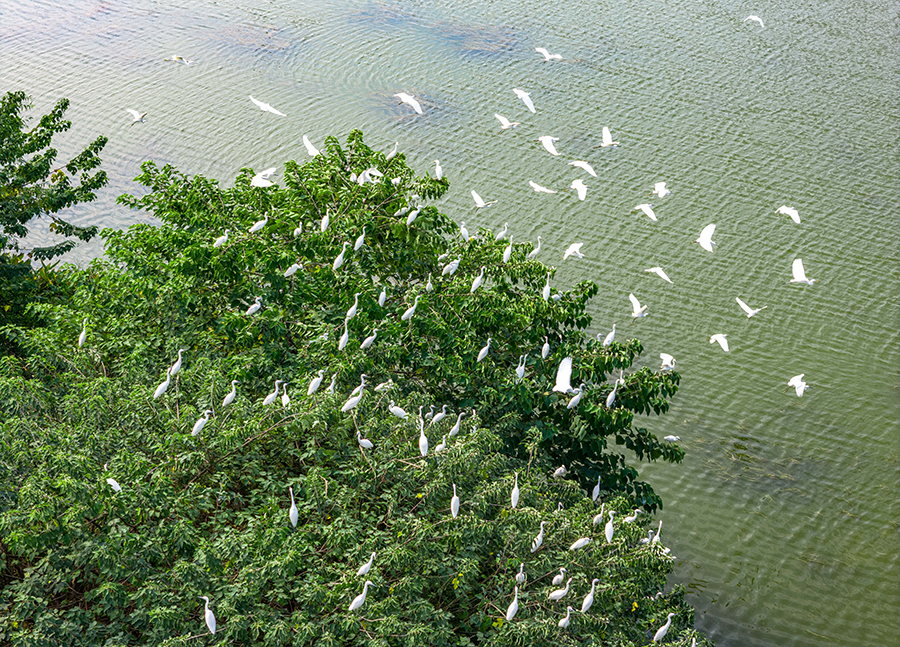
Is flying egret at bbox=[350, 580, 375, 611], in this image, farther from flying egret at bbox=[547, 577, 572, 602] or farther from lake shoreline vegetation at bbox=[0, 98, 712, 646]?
flying egret at bbox=[547, 577, 572, 602]

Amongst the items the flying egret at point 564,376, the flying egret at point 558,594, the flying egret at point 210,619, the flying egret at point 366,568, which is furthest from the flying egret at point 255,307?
the flying egret at point 558,594

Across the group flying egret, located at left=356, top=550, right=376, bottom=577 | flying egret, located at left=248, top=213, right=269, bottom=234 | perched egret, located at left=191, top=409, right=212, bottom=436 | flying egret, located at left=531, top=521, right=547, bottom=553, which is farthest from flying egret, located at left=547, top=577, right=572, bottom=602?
flying egret, located at left=248, top=213, right=269, bottom=234

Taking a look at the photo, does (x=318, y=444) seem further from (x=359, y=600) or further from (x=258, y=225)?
(x=258, y=225)

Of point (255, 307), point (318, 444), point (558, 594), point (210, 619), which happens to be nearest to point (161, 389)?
point (318, 444)

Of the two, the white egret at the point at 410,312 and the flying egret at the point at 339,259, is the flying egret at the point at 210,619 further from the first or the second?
the flying egret at the point at 339,259

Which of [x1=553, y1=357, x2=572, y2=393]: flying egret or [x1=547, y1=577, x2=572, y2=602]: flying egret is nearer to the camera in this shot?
[x1=547, y1=577, x2=572, y2=602]: flying egret

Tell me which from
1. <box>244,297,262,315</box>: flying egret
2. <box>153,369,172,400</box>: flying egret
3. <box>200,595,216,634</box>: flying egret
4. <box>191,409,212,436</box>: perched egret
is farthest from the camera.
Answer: <box>244,297,262,315</box>: flying egret

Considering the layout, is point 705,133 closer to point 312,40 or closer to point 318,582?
point 312,40
